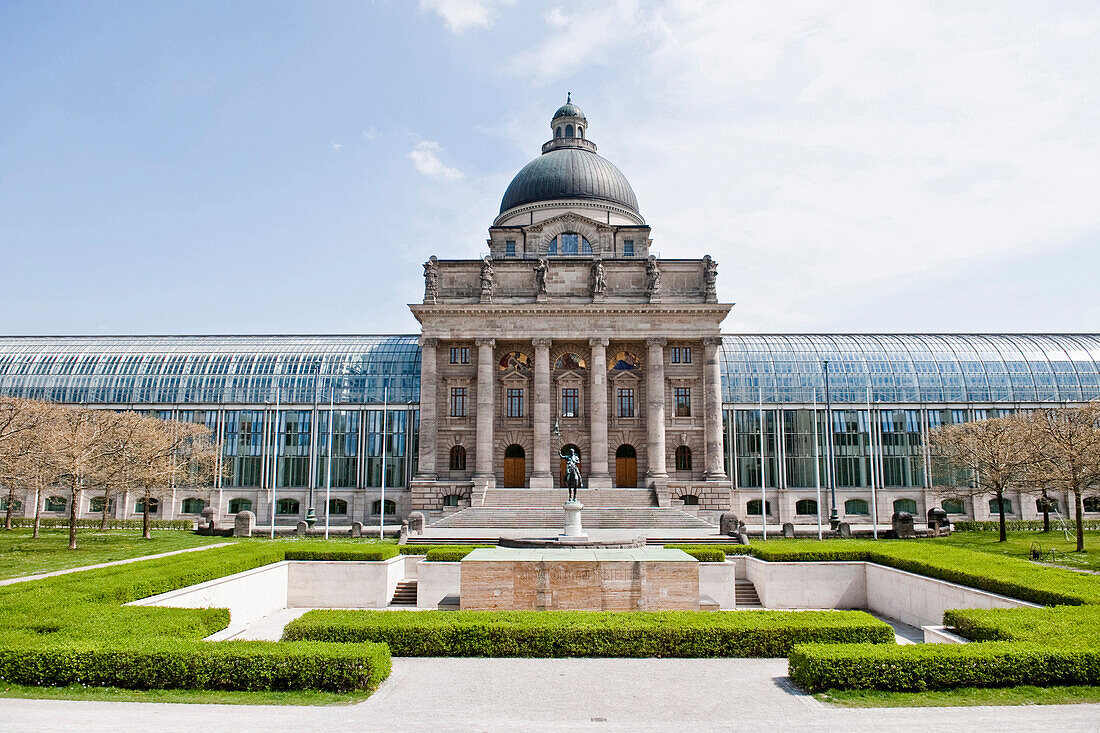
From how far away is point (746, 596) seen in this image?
32.2 m

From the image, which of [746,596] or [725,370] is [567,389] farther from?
[746,596]

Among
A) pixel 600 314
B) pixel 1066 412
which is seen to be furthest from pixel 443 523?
pixel 1066 412

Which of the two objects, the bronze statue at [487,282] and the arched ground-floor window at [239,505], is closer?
the bronze statue at [487,282]

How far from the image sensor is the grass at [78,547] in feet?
109

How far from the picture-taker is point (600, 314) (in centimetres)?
6384

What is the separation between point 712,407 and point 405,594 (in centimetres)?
3766

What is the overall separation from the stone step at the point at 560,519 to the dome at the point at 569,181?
3169cm

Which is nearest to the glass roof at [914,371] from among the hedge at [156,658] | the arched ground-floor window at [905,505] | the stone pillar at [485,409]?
the arched ground-floor window at [905,505]

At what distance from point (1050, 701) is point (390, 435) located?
60976mm

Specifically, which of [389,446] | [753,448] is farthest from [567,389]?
[753,448]

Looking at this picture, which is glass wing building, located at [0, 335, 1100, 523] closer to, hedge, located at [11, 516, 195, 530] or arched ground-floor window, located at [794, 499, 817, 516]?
arched ground-floor window, located at [794, 499, 817, 516]

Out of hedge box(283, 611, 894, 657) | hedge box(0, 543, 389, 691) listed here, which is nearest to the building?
hedge box(283, 611, 894, 657)

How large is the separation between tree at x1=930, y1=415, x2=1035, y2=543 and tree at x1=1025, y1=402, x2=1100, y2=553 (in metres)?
1.08

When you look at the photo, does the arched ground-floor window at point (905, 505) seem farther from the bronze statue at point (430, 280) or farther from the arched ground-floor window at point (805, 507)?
the bronze statue at point (430, 280)
